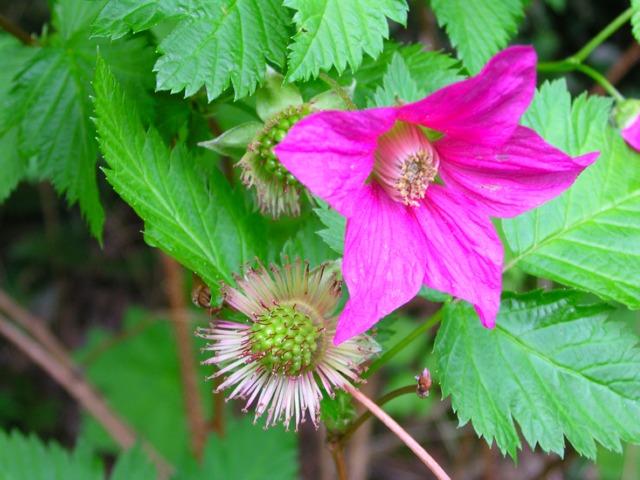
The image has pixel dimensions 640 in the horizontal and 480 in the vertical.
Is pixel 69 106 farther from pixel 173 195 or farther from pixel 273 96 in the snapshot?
pixel 273 96

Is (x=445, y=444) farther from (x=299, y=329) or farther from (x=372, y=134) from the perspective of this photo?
(x=372, y=134)

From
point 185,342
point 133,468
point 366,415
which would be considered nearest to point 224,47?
point 366,415

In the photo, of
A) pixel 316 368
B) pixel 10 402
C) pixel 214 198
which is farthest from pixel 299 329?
pixel 10 402

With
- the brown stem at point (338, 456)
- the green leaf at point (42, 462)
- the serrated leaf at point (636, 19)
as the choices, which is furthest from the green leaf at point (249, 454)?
the serrated leaf at point (636, 19)

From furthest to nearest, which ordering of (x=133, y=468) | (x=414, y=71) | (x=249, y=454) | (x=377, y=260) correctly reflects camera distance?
(x=249, y=454)
(x=133, y=468)
(x=414, y=71)
(x=377, y=260)

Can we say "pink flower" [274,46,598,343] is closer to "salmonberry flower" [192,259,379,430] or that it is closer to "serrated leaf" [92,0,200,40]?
"salmonberry flower" [192,259,379,430]
